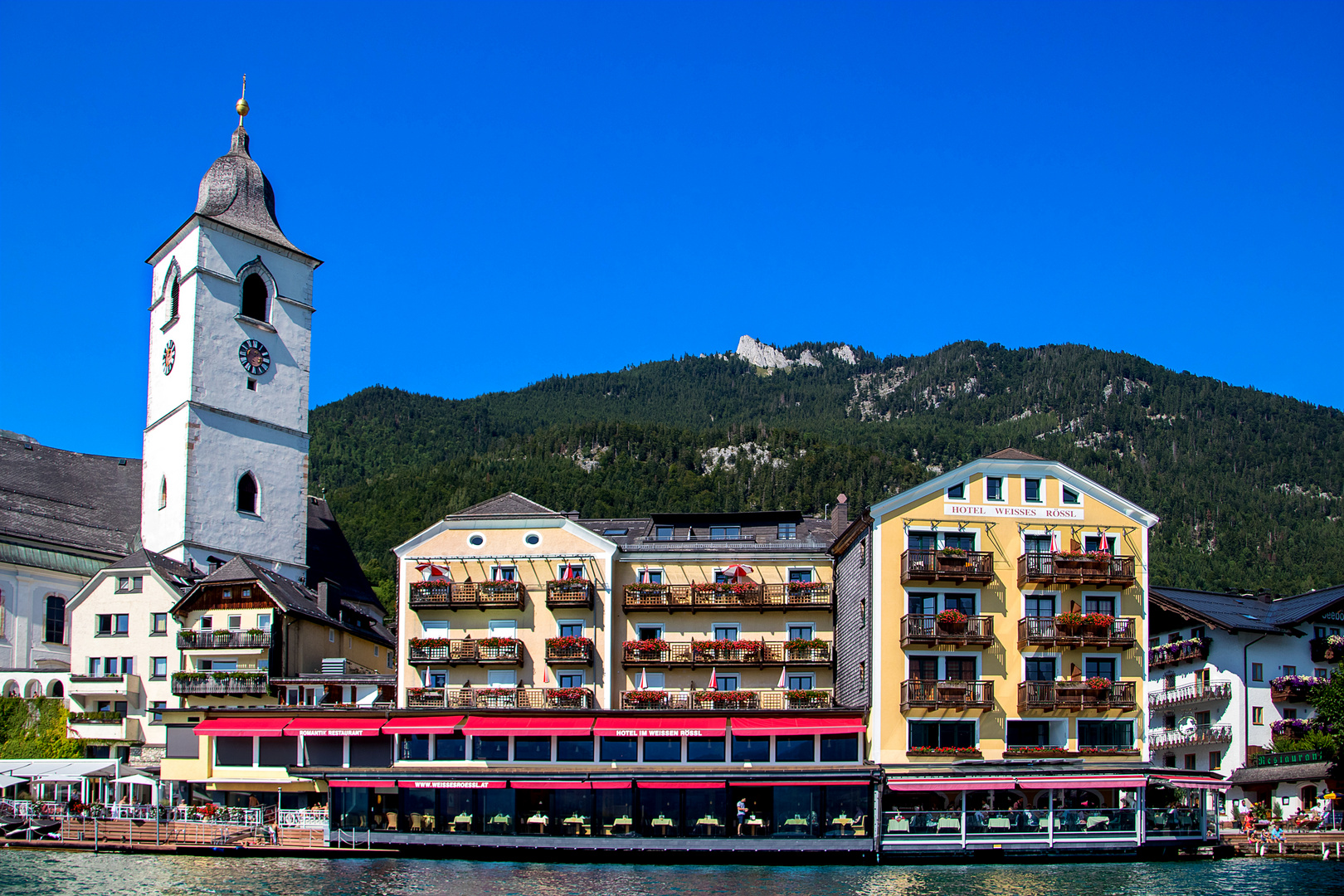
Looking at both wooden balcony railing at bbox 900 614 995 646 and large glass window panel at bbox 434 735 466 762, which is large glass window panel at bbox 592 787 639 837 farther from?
wooden balcony railing at bbox 900 614 995 646

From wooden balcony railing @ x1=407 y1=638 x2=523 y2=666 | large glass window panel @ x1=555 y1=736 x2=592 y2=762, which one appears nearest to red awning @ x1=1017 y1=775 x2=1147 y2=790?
large glass window panel @ x1=555 y1=736 x2=592 y2=762

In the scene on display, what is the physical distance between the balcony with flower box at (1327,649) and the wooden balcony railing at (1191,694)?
533cm

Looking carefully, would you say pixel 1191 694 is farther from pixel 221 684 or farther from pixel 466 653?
pixel 221 684

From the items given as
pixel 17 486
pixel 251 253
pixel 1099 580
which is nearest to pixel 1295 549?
pixel 1099 580

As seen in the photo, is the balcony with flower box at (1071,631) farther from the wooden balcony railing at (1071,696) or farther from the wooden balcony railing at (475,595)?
the wooden balcony railing at (475,595)

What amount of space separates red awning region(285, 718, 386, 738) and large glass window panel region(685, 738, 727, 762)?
1352cm

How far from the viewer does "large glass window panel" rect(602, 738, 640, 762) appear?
59.6m

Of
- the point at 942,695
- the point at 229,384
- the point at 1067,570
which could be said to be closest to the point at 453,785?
the point at 942,695

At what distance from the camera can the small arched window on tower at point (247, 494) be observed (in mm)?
83125

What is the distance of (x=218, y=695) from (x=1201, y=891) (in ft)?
152

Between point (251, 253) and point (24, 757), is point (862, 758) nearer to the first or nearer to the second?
point (24, 757)

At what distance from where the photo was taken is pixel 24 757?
230 feet

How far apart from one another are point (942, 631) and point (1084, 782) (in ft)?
27.3

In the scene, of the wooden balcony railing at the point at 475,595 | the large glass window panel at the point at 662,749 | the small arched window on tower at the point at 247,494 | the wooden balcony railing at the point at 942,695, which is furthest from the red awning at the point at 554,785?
the small arched window on tower at the point at 247,494
